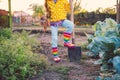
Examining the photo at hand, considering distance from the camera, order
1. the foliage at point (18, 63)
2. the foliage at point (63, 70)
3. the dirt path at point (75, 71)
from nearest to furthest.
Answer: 1. the foliage at point (18, 63)
2. the dirt path at point (75, 71)
3. the foliage at point (63, 70)

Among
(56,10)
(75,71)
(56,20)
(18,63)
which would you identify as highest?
(56,10)

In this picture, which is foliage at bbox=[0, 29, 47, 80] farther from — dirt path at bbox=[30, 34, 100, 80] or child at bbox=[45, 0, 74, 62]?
child at bbox=[45, 0, 74, 62]

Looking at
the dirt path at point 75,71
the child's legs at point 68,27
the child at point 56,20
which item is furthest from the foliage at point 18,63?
the child's legs at point 68,27

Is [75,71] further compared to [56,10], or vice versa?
[56,10]

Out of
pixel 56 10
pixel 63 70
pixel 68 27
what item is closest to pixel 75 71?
pixel 63 70

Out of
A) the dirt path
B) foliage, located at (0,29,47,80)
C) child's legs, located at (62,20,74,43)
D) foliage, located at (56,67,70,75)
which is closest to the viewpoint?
foliage, located at (0,29,47,80)

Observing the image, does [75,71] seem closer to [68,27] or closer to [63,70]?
[63,70]

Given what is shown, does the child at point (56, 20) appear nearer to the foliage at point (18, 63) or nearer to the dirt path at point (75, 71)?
the dirt path at point (75, 71)

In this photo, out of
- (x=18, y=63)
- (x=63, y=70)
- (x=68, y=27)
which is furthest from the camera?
(x=68, y=27)

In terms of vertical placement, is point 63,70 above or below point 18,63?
below

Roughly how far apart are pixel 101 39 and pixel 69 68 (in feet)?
3.28

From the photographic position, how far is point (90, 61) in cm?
664

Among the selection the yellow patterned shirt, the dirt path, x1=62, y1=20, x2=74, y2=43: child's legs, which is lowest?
the dirt path

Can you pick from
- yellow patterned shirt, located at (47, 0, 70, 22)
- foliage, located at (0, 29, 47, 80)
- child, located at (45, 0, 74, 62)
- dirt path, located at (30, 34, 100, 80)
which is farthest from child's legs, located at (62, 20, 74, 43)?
foliage, located at (0, 29, 47, 80)
